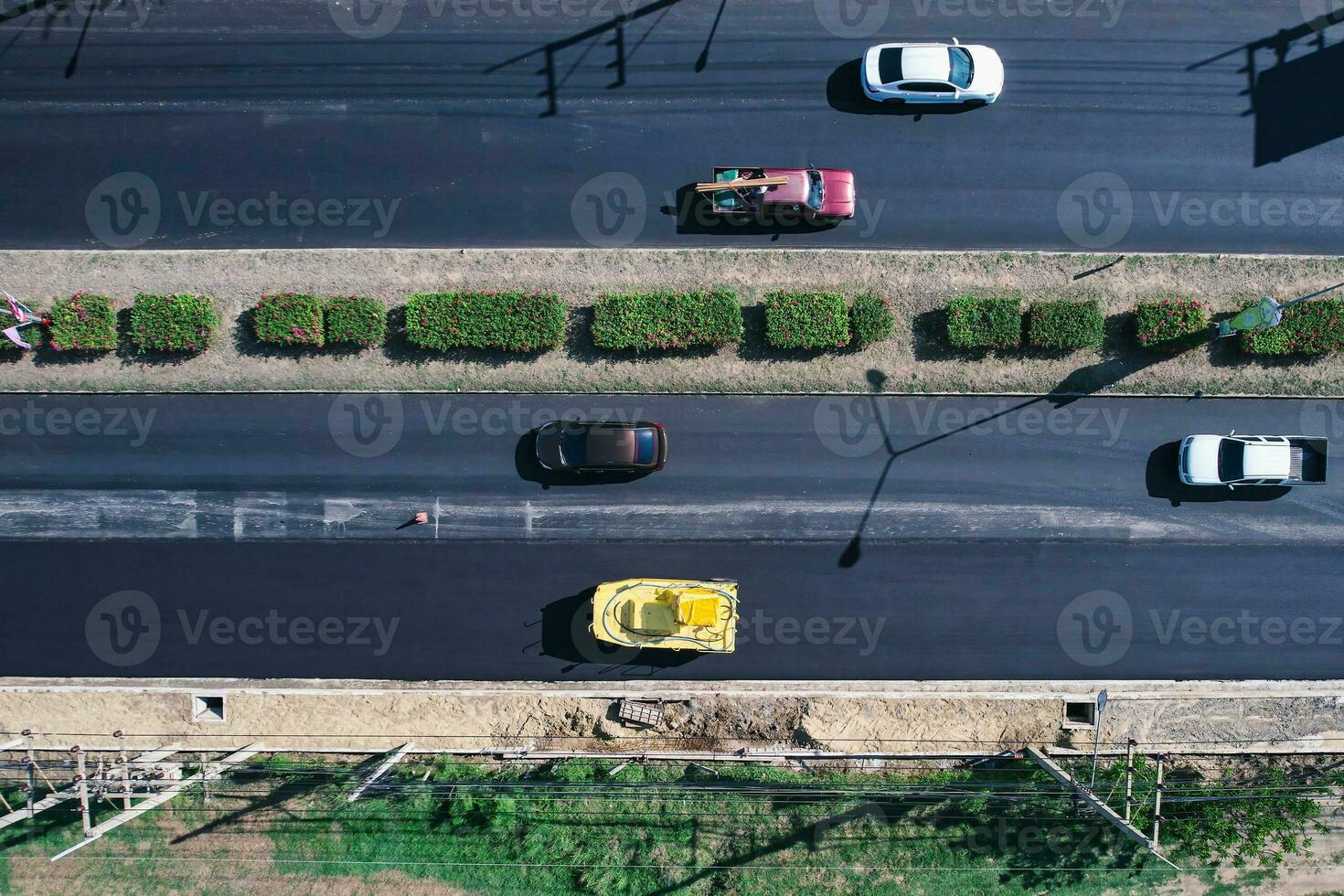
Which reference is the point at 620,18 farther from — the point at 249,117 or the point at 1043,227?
the point at 1043,227

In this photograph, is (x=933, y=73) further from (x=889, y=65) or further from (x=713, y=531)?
(x=713, y=531)

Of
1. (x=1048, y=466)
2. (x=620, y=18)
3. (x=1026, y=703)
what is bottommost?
(x=1026, y=703)

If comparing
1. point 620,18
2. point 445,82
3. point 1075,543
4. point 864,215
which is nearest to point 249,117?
point 445,82

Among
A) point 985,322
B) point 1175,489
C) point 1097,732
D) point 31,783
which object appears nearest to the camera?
point 31,783

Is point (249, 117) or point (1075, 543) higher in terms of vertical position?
point (249, 117)

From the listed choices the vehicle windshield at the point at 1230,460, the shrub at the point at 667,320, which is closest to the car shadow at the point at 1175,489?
the vehicle windshield at the point at 1230,460

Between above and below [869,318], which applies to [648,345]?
below

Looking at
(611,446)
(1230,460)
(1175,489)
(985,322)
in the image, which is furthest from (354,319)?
(1230,460)
